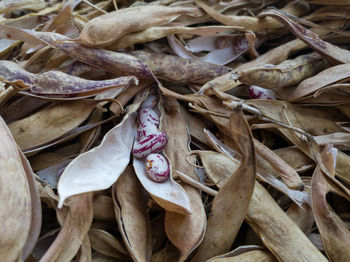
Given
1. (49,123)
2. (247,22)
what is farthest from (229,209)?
(247,22)

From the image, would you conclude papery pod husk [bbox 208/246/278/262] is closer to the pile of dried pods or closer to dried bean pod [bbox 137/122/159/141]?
the pile of dried pods

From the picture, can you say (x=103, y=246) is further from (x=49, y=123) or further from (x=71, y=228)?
(x=49, y=123)

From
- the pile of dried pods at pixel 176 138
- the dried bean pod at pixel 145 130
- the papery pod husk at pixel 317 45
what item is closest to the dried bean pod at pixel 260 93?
the pile of dried pods at pixel 176 138

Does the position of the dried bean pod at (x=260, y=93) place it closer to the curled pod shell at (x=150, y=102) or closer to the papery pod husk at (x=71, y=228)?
the curled pod shell at (x=150, y=102)

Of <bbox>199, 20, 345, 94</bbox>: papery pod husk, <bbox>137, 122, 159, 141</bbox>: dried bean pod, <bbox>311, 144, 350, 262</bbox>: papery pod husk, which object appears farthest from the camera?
<bbox>199, 20, 345, 94</bbox>: papery pod husk

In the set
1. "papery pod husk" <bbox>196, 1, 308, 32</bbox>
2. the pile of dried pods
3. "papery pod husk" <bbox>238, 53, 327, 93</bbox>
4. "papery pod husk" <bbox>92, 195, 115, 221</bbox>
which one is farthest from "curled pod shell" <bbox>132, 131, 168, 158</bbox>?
"papery pod husk" <bbox>196, 1, 308, 32</bbox>

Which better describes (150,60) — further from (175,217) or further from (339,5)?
(339,5)

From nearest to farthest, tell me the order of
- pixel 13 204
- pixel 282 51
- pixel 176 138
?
pixel 13 204 < pixel 176 138 < pixel 282 51
